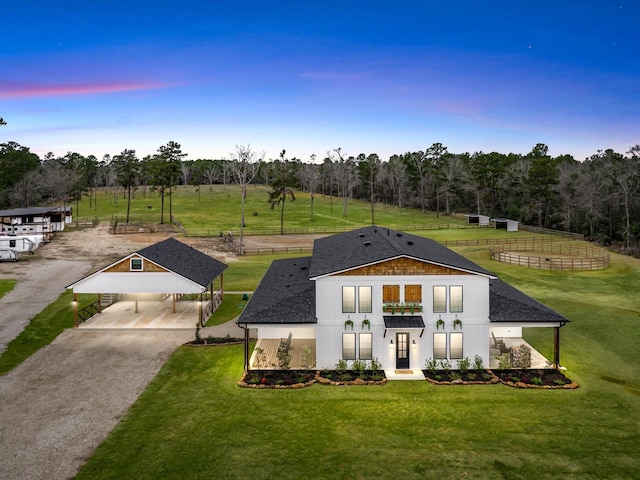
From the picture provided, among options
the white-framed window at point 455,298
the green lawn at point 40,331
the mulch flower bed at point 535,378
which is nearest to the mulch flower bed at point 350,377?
the white-framed window at point 455,298

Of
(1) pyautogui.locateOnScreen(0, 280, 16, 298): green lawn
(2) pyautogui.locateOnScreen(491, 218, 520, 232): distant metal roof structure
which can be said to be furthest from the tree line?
(1) pyautogui.locateOnScreen(0, 280, 16, 298): green lawn

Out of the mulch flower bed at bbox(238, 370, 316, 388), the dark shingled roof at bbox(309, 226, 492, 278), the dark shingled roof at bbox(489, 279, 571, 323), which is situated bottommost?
the mulch flower bed at bbox(238, 370, 316, 388)

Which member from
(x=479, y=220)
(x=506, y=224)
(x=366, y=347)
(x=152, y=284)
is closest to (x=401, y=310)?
(x=366, y=347)

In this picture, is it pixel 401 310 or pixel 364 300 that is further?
pixel 364 300

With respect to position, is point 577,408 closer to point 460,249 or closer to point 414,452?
point 414,452

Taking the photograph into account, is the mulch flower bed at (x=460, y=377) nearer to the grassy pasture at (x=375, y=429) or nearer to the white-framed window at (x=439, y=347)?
the grassy pasture at (x=375, y=429)

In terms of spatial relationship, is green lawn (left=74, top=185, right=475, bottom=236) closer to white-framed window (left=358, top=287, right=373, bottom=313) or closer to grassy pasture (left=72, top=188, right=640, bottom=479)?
white-framed window (left=358, top=287, right=373, bottom=313)

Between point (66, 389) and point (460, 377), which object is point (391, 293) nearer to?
point (460, 377)
